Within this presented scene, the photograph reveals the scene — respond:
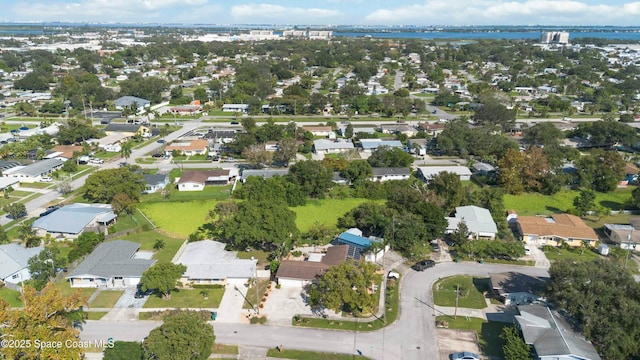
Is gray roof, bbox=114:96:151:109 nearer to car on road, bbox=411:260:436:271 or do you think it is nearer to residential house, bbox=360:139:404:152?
residential house, bbox=360:139:404:152

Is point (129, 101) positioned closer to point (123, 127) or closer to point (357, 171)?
point (123, 127)

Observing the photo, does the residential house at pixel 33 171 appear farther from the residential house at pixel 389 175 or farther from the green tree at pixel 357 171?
the residential house at pixel 389 175

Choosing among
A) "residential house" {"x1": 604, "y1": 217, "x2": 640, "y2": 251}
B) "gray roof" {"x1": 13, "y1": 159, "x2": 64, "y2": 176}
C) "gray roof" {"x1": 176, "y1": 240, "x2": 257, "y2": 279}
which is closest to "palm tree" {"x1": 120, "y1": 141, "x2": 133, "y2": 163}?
"gray roof" {"x1": 13, "y1": 159, "x2": 64, "y2": 176}

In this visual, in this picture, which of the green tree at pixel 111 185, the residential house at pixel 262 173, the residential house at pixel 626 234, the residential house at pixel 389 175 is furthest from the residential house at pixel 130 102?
the residential house at pixel 626 234

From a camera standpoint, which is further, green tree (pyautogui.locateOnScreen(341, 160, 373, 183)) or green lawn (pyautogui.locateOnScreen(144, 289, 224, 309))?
green tree (pyautogui.locateOnScreen(341, 160, 373, 183))

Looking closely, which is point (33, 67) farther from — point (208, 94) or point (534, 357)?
point (534, 357)

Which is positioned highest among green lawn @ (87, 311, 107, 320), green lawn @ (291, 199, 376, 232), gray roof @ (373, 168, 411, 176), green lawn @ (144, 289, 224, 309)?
gray roof @ (373, 168, 411, 176)

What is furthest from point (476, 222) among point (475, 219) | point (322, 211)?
point (322, 211)
